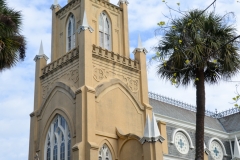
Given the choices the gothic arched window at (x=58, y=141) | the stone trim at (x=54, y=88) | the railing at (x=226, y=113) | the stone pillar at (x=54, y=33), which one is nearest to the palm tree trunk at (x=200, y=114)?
the stone trim at (x=54, y=88)

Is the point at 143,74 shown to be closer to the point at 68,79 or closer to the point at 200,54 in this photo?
the point at 68,79

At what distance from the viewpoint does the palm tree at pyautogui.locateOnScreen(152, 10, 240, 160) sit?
659 inches

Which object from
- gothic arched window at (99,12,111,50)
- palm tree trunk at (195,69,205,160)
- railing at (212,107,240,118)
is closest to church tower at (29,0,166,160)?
gothic arched window at (99,12,111,50)

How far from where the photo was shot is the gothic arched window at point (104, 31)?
29067 millimetres

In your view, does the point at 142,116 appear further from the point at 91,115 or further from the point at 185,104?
the point at 185,104

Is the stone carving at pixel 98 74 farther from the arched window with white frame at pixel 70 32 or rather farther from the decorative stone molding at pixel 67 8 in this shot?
the decorative stone molding at pixel 67 8

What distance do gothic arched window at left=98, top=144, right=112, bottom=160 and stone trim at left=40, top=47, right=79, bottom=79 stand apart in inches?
226

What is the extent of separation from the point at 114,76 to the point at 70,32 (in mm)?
4788

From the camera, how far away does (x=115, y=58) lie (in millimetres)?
27734

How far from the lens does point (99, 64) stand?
26750 millimetres

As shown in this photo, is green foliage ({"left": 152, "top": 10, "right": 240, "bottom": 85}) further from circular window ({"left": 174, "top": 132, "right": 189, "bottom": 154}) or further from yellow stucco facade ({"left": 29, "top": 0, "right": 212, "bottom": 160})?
circular window ({"left": 174, "top": 132, "right": 189, "bottom": 154})

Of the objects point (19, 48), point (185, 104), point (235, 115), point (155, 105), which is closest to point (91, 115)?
point (19, 48)

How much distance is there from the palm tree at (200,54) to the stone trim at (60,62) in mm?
9392

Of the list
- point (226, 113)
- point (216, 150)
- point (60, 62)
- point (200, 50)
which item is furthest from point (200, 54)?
point (226, 113)
